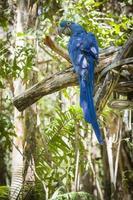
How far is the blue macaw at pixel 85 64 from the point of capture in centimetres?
185

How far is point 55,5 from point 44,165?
1.89 m

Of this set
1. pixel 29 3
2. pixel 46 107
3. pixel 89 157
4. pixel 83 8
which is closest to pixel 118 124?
pixel 89 157

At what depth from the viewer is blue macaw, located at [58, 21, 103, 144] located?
185cm

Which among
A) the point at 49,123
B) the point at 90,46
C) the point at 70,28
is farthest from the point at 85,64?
the point at 49,123

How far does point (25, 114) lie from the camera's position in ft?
11.4

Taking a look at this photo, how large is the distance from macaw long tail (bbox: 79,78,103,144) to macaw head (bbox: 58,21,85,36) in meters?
0.51

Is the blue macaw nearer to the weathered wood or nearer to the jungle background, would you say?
the weathered wood

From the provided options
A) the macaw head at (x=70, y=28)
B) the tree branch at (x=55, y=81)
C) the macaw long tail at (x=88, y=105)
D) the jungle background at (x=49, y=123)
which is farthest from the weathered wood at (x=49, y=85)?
the jungle background at (x=49, y=123)

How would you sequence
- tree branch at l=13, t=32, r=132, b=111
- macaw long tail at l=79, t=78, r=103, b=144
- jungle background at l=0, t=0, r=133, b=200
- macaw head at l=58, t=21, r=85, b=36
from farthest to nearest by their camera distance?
jungle background at l=0, t=0, r=133, b=200 < macaw head at l=58, t=21, r=85, b=36 < tree branch at l=13, t=32, r=132, b=111 < macaw long tail at l=79, t=78, r=103, b=144

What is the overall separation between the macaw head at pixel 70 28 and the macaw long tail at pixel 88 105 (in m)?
0.51

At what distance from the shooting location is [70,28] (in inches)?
94.7

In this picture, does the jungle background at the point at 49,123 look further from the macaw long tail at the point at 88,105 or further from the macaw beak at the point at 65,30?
the macaw long tail at the point at 88,105

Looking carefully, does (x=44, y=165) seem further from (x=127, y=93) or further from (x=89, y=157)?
(x=127, y=93)

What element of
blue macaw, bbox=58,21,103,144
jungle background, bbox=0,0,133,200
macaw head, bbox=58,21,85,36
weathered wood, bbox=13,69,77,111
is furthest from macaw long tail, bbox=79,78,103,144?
jungle background, bbox=0,0,133,200
